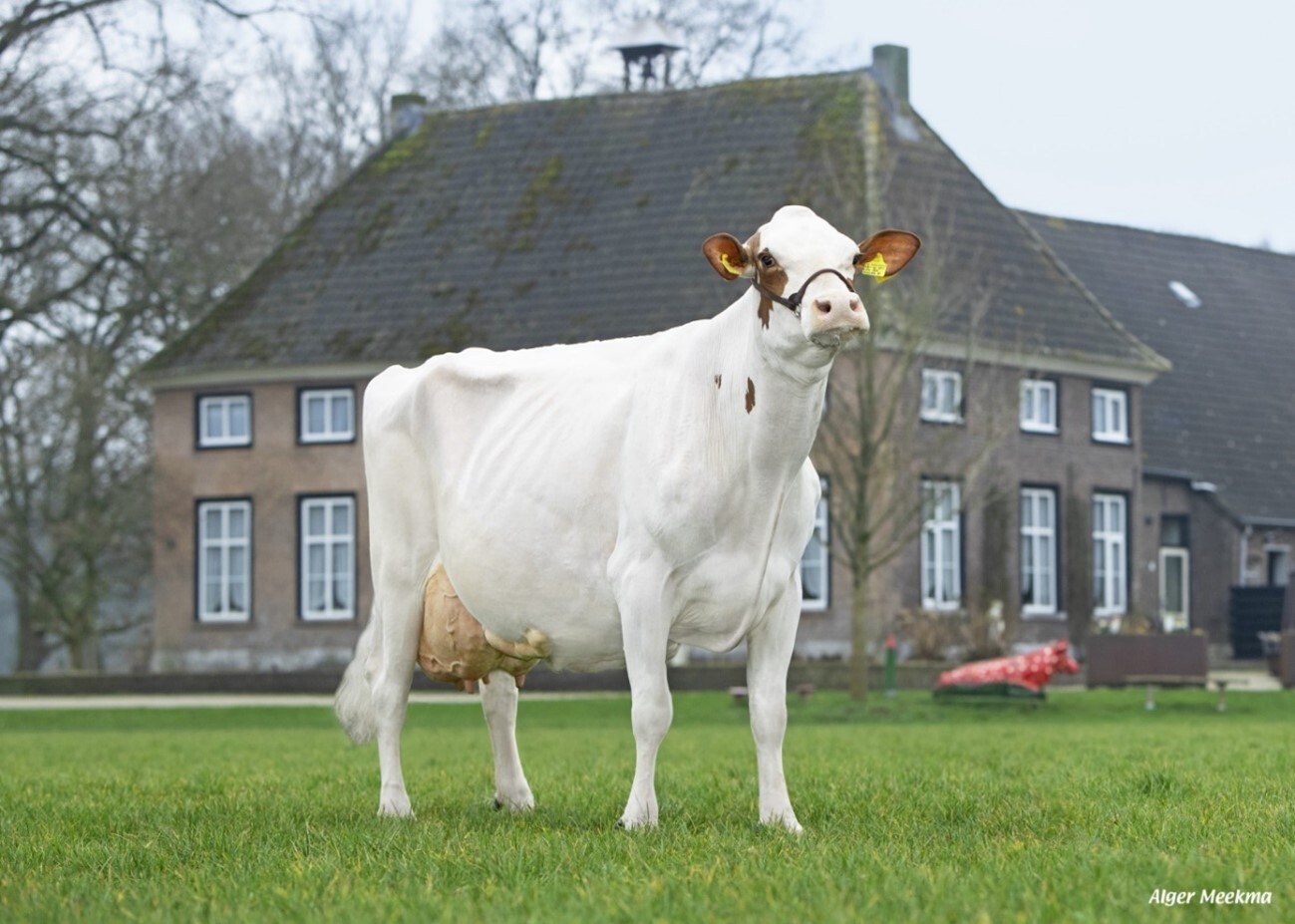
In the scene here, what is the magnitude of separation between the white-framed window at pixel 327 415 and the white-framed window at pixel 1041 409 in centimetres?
1270

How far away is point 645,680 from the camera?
9.01 metres

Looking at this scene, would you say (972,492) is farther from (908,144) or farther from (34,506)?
(34,506)

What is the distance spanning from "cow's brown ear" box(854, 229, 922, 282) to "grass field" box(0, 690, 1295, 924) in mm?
2146

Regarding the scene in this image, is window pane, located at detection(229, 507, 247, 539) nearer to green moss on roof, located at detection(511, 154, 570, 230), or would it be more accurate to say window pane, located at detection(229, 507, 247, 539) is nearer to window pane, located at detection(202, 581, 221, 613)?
window pane, located at detection(202, 581, 221, 613)

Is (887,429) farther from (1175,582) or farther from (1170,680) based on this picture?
(1175,582)

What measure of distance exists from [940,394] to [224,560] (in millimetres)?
14750

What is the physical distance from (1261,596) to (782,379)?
3986 centimetres

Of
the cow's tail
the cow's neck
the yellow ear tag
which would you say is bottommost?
the cow's tail

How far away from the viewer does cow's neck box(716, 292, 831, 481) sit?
8.91 m

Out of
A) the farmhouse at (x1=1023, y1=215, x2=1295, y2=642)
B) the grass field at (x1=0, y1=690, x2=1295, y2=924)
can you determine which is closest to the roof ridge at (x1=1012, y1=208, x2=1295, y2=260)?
the farmhouse at (x1=1023, y1=215, x2=1295, y2=642)

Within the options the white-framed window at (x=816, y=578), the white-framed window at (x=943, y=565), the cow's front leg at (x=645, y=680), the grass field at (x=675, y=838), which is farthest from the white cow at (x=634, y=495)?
the white-framed window at (x=943, y=565)

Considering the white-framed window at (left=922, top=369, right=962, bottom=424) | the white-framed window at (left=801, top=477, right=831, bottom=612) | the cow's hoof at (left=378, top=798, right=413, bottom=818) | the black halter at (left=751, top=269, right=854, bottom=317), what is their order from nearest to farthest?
1. the black halter at (left=751, top=269, right=854, bottom=317)
2. the cow's hoof at (left=378, top=798, right=413, bottom=818)
3. the white-framed window at (left=922, top=369, right=962, bottom=424)
4. the white-framed window at (left=801, top=477, right=831, bottom=612)

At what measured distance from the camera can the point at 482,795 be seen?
11.7 meters

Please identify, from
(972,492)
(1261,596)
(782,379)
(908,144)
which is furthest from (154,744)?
(1261,596)
